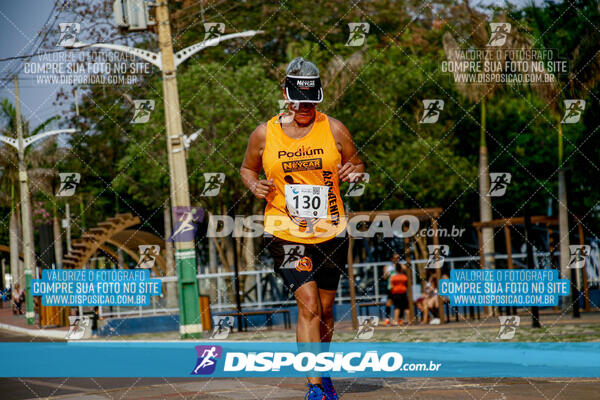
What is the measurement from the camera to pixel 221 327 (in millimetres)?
19531

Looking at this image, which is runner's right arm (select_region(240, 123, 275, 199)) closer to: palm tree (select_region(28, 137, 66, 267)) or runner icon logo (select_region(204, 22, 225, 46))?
runner icon logo (select_region(204, 22, 225, 46))

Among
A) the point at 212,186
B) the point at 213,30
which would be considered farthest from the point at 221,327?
the point at 213,30

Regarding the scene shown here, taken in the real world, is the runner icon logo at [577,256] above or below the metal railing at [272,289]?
above

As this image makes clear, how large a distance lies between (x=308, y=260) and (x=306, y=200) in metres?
0.43

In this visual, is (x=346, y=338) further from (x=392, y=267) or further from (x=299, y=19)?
(x=299, y=19)

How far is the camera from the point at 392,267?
20.8 m

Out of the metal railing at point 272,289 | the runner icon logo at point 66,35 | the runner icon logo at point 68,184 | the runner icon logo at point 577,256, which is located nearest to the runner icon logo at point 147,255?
the metal railing at point 272,289

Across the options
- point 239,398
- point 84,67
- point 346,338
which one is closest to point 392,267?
point 346,338

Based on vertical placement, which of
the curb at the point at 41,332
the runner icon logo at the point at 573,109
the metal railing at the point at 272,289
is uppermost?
the runner icon logo at the point at 573,109

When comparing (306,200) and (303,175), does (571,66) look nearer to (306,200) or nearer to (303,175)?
(303,175)

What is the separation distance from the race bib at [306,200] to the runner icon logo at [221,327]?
39.9 feet

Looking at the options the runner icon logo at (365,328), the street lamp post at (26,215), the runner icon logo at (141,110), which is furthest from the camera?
the street lamp post at (26,215)

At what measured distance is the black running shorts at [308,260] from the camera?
6.42 metres

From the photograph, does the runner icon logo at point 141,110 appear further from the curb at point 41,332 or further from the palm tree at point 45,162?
the palm tree at point 45,162
